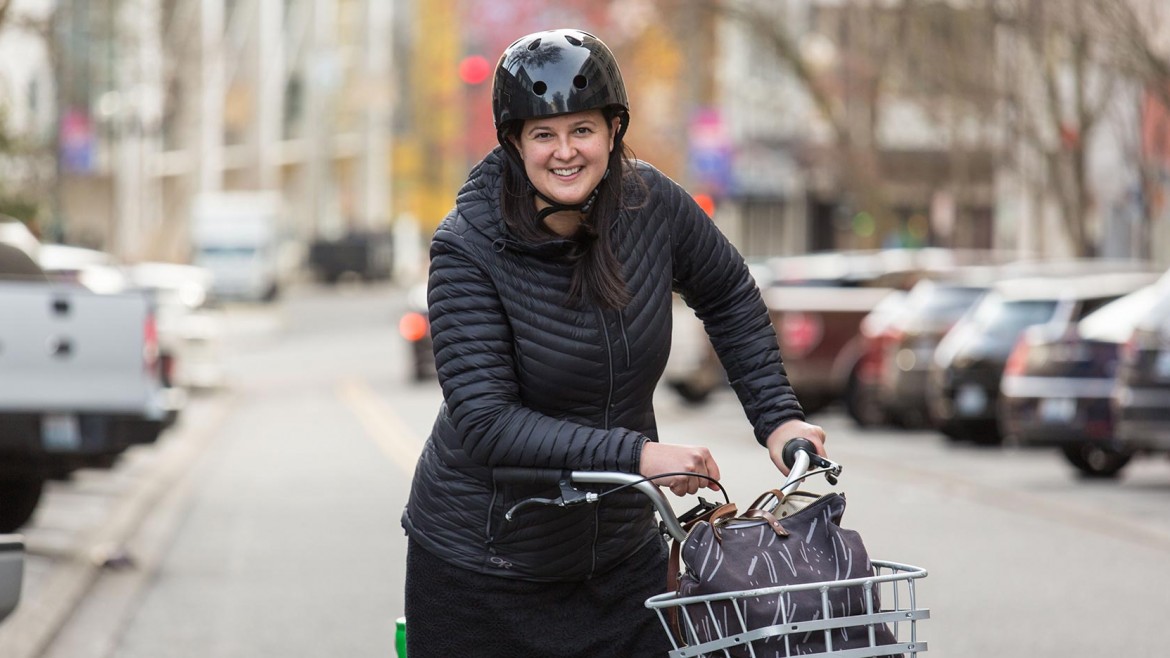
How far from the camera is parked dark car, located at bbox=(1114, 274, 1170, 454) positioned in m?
14.4

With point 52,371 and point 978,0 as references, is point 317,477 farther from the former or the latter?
point 978,0

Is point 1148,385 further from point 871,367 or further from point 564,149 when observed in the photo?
point 564,149

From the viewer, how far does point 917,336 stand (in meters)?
21.3

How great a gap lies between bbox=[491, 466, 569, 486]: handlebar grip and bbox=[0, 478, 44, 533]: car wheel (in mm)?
8602

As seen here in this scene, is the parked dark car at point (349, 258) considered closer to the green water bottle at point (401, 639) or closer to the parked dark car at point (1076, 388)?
the parked dark car at point (1076, 388)

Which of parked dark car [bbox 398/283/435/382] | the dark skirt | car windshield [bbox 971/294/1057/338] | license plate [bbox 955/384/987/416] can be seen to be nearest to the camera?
the dark skirt

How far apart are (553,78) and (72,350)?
8.05 m

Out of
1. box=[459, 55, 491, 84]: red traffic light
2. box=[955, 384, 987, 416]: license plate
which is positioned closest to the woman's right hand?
box=[955, 384, 987, 416]: license plate

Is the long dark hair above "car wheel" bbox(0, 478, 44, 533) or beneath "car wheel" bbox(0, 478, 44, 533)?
above

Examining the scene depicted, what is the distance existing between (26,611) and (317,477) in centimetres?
755

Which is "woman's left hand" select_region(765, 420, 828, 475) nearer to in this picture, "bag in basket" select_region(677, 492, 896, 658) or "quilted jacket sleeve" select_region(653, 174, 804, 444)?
"quilted jacket sleeve" select_region(653, 174, 804, 444)

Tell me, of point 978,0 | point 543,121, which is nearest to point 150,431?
point 543,121

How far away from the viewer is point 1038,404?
1645cm

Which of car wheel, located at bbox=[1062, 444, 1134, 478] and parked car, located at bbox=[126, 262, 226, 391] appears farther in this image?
parked car, located at bbox=[126, 262, 226, 391]
